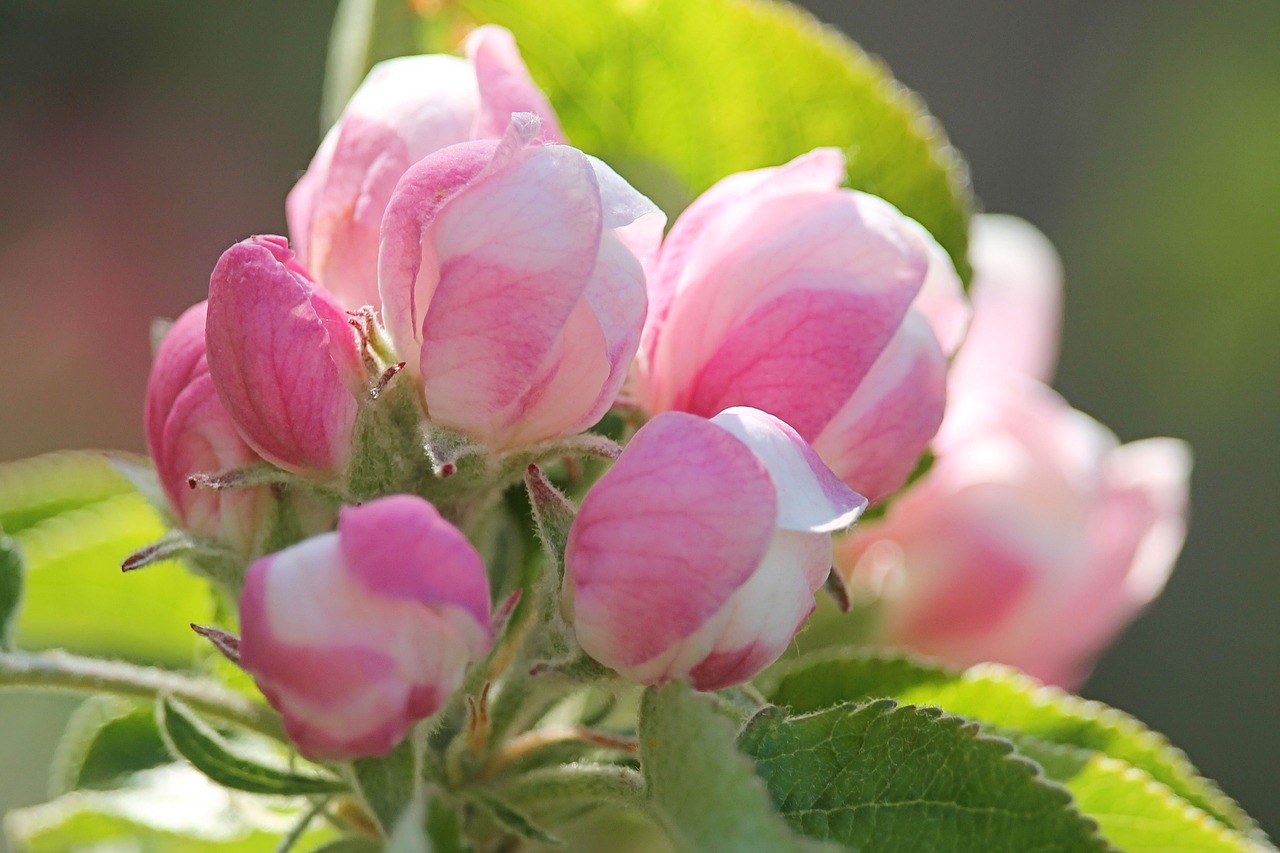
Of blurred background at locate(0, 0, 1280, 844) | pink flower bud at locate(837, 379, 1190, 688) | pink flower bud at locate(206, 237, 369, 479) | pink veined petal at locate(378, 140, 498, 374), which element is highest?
pink veined petal at locate(378, 140, 498, 374)

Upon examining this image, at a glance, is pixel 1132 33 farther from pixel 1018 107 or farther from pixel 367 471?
pixel 367 471

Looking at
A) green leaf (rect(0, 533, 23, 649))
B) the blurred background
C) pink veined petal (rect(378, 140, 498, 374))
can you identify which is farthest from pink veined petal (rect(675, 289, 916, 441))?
the blurred background

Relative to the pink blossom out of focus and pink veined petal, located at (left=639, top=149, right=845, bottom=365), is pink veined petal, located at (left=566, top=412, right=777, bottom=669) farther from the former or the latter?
the pink blossom out of focus

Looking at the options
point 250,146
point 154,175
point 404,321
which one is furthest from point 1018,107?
point 404,321

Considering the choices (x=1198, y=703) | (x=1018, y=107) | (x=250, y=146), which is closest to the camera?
(x=1198, y=703)

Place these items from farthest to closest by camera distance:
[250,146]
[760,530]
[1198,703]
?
[250,146] < [1198,703] < [760,530]

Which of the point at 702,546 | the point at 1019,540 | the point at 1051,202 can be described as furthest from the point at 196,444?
the point at 1051,202

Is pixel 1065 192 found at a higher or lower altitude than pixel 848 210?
lower
